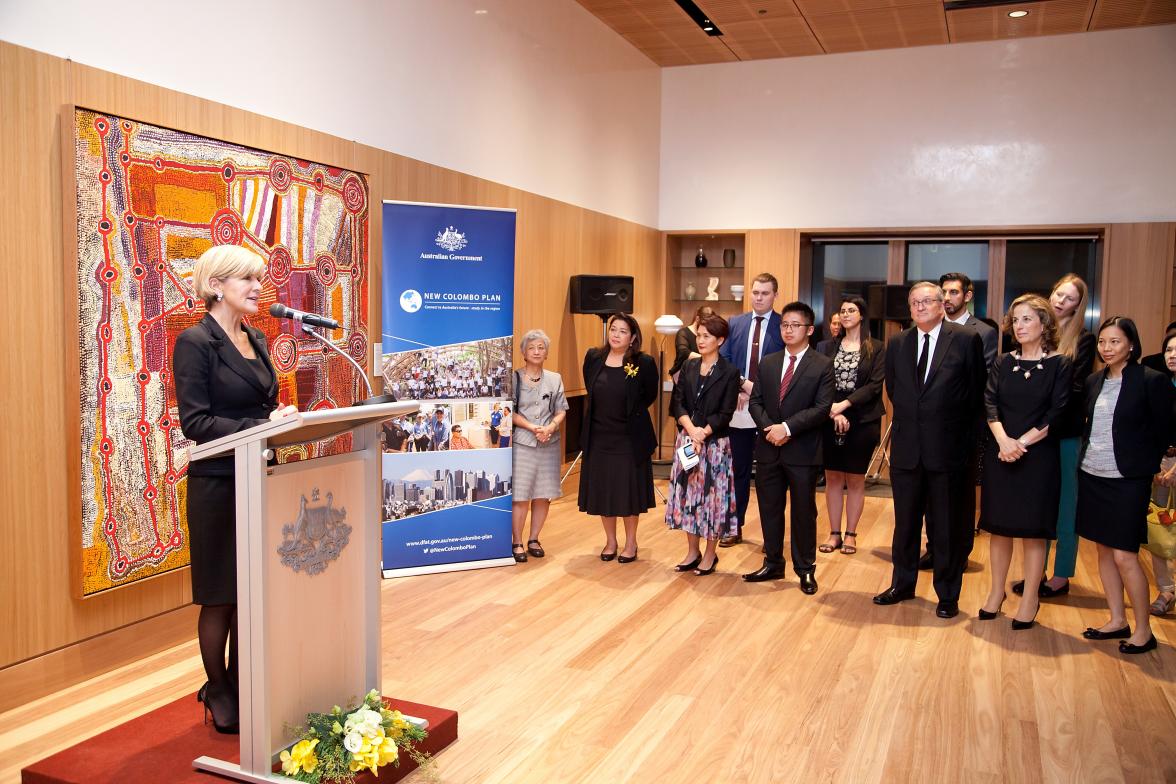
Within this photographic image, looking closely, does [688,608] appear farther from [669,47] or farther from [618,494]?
[669,47]

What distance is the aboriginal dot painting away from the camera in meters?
3.88

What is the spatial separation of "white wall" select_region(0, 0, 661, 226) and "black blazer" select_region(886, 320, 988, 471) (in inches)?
133

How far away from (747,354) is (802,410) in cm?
196

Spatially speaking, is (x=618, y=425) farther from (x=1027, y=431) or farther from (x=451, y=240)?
(x=1027, y=431)

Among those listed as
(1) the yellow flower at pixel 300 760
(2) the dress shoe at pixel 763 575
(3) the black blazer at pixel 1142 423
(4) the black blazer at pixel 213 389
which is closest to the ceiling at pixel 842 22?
(3) the black blazer at pixel 1142 423

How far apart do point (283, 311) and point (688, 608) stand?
10.5 feet

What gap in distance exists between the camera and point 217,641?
318 cm

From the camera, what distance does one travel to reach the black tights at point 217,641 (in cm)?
317

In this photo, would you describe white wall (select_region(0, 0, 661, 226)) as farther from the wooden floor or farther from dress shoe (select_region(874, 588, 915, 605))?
dress shoe (select_region(874, 588, 915, 605))

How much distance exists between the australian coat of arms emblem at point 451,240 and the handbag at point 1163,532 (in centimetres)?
407

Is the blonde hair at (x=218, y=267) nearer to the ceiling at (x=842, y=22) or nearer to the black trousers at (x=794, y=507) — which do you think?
the black trousers at (x=794, y=507)

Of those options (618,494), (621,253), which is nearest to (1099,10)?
(621,253)

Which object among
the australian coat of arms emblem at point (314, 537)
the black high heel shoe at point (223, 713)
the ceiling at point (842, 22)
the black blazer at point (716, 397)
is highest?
the ceiling at point (842, 22)

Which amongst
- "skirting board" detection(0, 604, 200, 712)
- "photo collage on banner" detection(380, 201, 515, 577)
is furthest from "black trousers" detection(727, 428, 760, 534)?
"skirting board" detection(0, 604, 200, 712)
